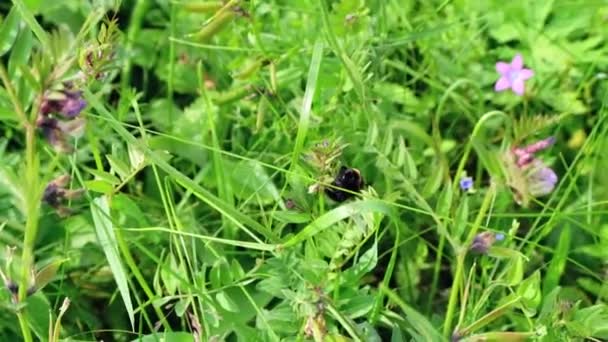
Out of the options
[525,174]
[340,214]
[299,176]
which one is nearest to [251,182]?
[299,176]

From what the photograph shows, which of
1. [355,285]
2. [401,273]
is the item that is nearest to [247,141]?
[401,273]

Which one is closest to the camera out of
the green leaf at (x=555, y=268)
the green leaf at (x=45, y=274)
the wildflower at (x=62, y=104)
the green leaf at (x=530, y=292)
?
the wildflower at (x=62, y=104)

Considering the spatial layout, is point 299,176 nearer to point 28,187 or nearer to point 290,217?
point 290,217

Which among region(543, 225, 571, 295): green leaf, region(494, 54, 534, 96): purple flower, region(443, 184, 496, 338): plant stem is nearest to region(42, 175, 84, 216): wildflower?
region(443, 184, 496, 338): plant stem

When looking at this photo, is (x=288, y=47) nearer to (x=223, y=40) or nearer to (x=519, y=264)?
(x=223, y=40)

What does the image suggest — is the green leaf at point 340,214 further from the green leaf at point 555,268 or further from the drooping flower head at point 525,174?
the green leaf at point 555,268

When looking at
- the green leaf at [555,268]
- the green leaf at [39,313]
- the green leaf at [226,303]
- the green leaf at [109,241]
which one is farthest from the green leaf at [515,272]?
the green leaf at [39,313]

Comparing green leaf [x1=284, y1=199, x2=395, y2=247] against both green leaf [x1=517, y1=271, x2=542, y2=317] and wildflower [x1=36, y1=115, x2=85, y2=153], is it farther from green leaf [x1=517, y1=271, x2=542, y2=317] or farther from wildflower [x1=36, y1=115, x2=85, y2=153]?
wildflower [x1=36, y1=115, x2=85, y2=153]
